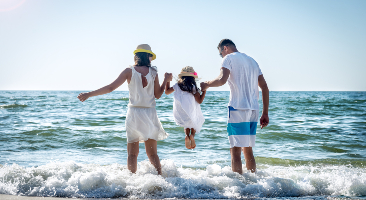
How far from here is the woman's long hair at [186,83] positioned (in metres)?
3.84

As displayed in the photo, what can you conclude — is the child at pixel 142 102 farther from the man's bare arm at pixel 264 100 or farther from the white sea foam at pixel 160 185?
the man's bare arm at pixel 264 100

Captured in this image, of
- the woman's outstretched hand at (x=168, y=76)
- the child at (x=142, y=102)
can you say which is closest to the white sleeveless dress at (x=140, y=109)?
the child at (x=142, y=102)

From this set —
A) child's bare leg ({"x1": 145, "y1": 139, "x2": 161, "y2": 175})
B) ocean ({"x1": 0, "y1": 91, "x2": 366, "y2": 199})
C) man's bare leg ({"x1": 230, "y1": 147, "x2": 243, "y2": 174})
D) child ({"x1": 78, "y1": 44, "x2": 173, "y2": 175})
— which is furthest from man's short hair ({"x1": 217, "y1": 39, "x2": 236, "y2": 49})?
ocean ({"x1": 0, "y1": 91, "x2": 366, "y2": 199})

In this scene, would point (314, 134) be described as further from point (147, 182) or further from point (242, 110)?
point (147, 182)

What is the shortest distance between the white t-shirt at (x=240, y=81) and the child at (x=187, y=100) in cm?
52

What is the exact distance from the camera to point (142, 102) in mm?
3561

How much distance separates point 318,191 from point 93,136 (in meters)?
6.26

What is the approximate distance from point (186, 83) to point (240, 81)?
2.46 feet

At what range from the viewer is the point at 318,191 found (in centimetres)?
345

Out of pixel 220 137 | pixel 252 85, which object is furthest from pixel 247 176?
pixel 220 137

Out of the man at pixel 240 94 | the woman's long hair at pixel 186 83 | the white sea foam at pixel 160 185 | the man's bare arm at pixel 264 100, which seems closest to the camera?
the white sea foam at pixel 160 185

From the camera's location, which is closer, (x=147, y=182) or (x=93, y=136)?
(x=147, y=182)

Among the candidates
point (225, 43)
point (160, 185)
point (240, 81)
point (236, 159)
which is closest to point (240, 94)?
point (240, 81)

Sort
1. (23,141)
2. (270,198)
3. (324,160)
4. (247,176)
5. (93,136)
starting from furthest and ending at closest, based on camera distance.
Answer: (93,136) < (23,141) < (324,160) < (247,176) < (270,198)
